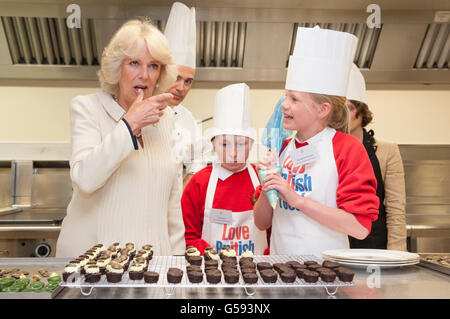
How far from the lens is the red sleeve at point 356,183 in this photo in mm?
1591

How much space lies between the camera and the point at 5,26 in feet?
11.2

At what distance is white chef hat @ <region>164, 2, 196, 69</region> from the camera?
285 cm

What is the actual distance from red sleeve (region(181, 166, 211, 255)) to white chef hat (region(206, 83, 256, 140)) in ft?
0.83

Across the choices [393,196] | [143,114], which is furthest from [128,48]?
[393,196]

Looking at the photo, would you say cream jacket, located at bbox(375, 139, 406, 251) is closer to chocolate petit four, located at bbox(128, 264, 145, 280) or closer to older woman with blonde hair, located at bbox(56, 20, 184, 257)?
older woman with blonde hair, located at bbox(56, 20, 184, 257)

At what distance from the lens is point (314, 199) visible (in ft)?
5.67

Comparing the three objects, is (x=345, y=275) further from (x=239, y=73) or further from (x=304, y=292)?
(x=239, y=73)

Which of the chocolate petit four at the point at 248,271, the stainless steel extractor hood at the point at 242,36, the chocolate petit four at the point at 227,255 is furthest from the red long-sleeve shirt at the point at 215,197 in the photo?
the stainless steel extractor hood at the point at 242,36

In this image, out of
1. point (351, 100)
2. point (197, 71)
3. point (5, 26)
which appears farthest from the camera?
point (197, 71)

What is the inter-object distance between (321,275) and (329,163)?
2.22 ft

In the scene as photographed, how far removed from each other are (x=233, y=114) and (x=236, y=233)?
25.3 inches

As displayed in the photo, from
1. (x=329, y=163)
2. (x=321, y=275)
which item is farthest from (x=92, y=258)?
(x=329, y=163)

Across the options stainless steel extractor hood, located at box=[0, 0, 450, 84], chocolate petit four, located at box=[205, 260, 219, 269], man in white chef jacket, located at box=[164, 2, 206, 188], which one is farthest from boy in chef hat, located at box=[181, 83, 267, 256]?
stainless steel extractor hood, located at box=[0, 0, 450, 84]
